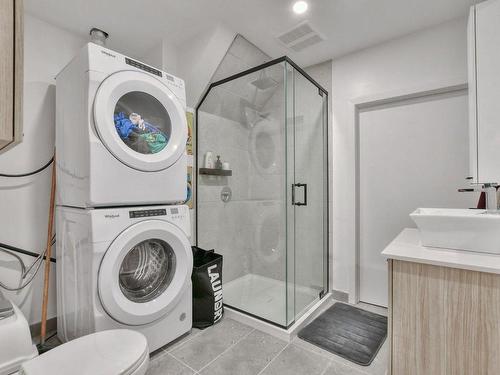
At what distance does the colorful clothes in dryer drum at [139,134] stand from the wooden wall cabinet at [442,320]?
4.93ft

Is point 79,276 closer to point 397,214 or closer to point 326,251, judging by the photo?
point 326,251

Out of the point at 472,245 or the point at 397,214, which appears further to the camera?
the point at 397,214

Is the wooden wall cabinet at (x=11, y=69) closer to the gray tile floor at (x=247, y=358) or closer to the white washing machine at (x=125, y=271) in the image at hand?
the white washing machine at (x=125, y=271)

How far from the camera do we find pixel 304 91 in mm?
2234

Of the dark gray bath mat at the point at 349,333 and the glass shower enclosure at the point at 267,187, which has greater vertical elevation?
the glass shower enclosure at the point at 267,187

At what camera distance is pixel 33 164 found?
183 centimetres

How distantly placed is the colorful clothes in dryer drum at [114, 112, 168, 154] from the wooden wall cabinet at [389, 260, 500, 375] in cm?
150

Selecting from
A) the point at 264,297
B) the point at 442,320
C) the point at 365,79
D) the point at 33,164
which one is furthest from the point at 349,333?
the point at 33,164

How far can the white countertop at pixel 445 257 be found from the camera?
1.05 meters

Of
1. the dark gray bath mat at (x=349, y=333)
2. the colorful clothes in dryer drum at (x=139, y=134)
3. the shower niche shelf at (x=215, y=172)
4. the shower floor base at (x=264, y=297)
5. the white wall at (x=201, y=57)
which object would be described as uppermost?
the white wall at (x=201, y=57)

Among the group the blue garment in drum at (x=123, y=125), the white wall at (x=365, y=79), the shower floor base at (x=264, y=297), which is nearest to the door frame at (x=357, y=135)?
the white wall at (x=365, y=79)

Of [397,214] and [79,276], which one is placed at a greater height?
[397,214]

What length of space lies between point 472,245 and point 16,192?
8.64 ft

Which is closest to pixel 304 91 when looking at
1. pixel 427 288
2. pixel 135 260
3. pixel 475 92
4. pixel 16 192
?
pixel 475 92
